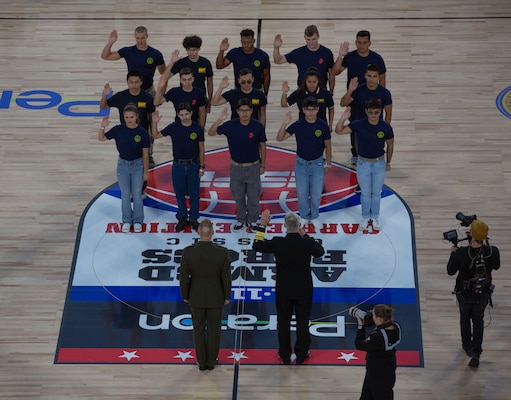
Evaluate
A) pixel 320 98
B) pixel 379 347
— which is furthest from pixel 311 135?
pixel 379 347

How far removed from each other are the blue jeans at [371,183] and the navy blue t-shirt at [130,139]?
8.31 feet

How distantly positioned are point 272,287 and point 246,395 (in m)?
1.71

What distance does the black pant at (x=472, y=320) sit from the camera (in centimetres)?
1038

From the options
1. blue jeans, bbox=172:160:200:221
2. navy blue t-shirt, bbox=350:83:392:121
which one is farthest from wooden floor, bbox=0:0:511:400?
blue jeans, bbox=172:160:200:221

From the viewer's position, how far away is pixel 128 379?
10656 mm

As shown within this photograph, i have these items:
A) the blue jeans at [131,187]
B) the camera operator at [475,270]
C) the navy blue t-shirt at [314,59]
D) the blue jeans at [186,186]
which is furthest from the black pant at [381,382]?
the navy blue t-shirt at [314,59]

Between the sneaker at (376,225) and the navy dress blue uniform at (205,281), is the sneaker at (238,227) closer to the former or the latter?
the sneaker at (376,225)

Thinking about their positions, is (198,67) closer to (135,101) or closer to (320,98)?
(135,101)

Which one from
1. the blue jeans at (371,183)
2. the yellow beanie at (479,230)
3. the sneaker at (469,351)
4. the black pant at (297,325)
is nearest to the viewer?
the yellow beanie at (479,230)

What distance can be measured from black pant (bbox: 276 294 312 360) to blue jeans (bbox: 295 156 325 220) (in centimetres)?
204

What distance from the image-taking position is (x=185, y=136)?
1220 centimetres

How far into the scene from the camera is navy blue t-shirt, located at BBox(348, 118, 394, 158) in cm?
1212

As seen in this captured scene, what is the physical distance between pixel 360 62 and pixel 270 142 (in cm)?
173

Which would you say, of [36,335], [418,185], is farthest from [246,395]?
[418,185]
